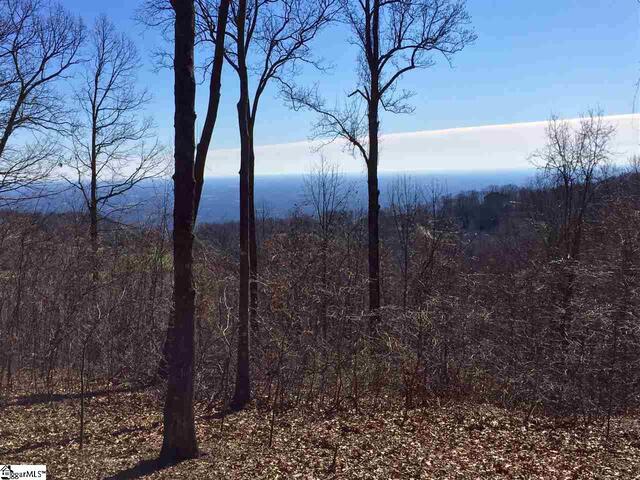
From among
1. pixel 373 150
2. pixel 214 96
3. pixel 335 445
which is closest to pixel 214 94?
A: pixel 214 96

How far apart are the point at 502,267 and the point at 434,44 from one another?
13.2 m

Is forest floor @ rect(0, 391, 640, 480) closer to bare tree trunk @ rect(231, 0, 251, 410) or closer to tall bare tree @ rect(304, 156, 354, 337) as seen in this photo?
bare tree trunk @ rect(231, 0, 251, 410)

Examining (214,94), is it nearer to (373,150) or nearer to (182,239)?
(182,239)

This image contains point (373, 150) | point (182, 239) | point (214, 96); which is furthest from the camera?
point (373, 150)

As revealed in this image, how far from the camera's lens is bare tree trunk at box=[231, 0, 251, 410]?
864 centimetres

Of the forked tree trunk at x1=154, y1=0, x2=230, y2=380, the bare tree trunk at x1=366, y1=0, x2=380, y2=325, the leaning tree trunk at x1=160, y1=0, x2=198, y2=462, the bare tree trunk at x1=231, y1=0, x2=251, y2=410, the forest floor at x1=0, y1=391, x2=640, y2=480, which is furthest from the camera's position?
the bare tree trunk at x1=366, y1=0, x2=380, y2=325

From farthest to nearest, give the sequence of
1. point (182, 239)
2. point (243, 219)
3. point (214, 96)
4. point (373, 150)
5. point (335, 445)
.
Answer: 1. point (373, 150)
2. point (243, 219)
3. point (214, 96)
4. point (335, 445)
5. point (182, 239)

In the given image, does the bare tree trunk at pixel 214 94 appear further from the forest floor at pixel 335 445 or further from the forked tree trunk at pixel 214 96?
the forest floor at pixel 335 445

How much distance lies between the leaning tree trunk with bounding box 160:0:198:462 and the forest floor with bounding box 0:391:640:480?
530mm

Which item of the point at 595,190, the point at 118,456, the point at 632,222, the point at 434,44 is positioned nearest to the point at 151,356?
the point at 118,456

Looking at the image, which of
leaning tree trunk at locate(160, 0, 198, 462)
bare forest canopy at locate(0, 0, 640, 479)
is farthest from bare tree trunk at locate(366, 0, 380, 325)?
leaning tree trunk at locate(160, 0, 198, 462)

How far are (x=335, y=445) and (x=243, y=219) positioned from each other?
3921 millimetres

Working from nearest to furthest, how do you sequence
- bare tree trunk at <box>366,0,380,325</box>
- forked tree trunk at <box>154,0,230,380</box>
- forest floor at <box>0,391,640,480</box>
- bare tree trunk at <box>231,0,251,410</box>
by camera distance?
1. forest floor at <box>0,391,640,480</box>
2. forked tree trunk at <box>154,0,230,380</box>
3. bare tree trunk at <box>231,0,251,410</box>
4. bare tree trunk at <box>366,0,380,325</box>

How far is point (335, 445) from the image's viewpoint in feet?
22.4
